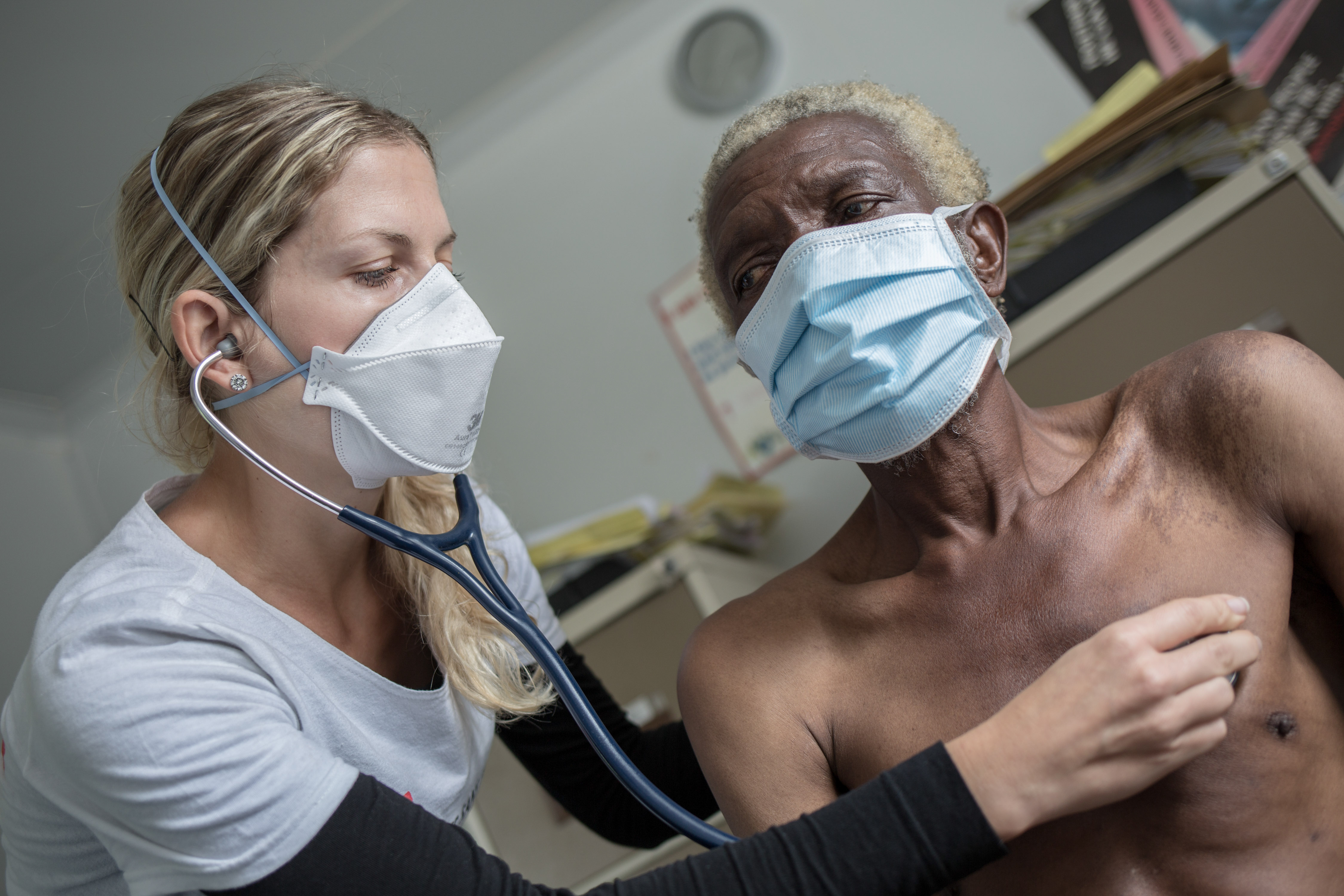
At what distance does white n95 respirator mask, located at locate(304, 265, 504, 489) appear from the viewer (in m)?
1.08

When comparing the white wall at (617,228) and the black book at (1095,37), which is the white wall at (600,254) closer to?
the white wall at (617,228)

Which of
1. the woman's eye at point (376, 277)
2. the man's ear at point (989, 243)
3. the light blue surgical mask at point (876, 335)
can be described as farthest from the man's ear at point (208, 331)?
the man's ear at point (989, 243)

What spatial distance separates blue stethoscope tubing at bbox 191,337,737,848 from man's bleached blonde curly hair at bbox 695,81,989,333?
0.44 metres

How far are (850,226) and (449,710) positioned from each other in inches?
29.8

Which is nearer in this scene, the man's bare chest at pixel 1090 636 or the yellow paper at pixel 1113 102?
the man's bare chest at pixel 1090 636

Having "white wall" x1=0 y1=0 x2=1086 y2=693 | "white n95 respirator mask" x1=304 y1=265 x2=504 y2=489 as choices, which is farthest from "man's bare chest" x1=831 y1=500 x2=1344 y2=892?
"white wall" x1=0 y1=0 x2=1086 y2=693

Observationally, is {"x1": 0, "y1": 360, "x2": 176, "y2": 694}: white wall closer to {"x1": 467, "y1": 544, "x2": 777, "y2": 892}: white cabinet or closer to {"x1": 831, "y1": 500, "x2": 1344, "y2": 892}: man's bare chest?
{"x1": 467, "y1": 544, "x2": 777, "y2": 892}: white cabinet

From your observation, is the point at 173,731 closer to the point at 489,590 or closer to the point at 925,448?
the point at 489,590

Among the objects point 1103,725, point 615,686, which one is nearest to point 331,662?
point 1103,725

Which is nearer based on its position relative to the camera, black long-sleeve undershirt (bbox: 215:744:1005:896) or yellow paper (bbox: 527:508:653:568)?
black long-sleeve undershirt (bbox: 215:744:1005:896)

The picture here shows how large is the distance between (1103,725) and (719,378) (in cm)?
179

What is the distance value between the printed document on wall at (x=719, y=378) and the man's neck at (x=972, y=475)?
4.11ft

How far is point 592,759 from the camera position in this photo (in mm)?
1405

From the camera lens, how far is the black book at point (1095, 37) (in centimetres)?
206
